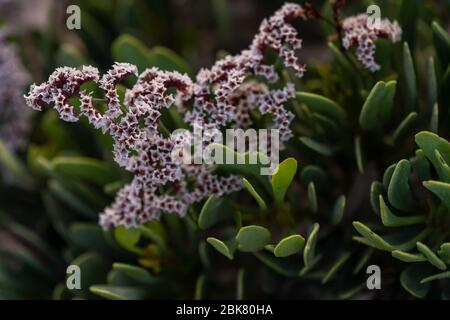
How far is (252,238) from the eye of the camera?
4.18ft

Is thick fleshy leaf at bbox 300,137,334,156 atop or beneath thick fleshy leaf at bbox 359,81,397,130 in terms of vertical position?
beneath

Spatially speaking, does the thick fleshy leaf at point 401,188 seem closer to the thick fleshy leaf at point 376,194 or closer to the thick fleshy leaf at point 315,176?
the thick fleshy leaf at point 376,194

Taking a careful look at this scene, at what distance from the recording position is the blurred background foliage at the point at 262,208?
1.36 metres

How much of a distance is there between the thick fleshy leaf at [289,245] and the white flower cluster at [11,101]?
0.91m

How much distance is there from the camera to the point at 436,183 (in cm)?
116

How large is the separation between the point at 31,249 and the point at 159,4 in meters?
0.78

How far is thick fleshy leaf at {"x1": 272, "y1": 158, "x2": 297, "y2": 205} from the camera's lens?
1.22m

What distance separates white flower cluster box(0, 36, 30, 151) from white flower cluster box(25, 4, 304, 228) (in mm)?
553

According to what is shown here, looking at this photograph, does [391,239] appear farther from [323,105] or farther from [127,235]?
[127,235]

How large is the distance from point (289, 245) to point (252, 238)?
0.25 feet

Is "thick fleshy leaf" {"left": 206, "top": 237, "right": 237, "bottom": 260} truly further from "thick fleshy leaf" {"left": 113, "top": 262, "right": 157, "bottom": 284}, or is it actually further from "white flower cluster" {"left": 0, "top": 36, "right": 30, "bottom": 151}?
"white flower cluster" {"left": 0, "top": 36, "right": 30, "bottom": 151}

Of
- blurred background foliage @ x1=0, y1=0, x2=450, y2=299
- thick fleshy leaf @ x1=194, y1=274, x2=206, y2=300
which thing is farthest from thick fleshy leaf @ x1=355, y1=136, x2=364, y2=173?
thick fleshy leaf @ x1=194, y1=274, x2=206, y2=300

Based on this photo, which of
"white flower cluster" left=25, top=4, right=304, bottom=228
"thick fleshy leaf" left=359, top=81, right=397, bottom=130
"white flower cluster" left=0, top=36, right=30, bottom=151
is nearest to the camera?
"white flower cluster" left=25, top=4, right=304, bottom=228
